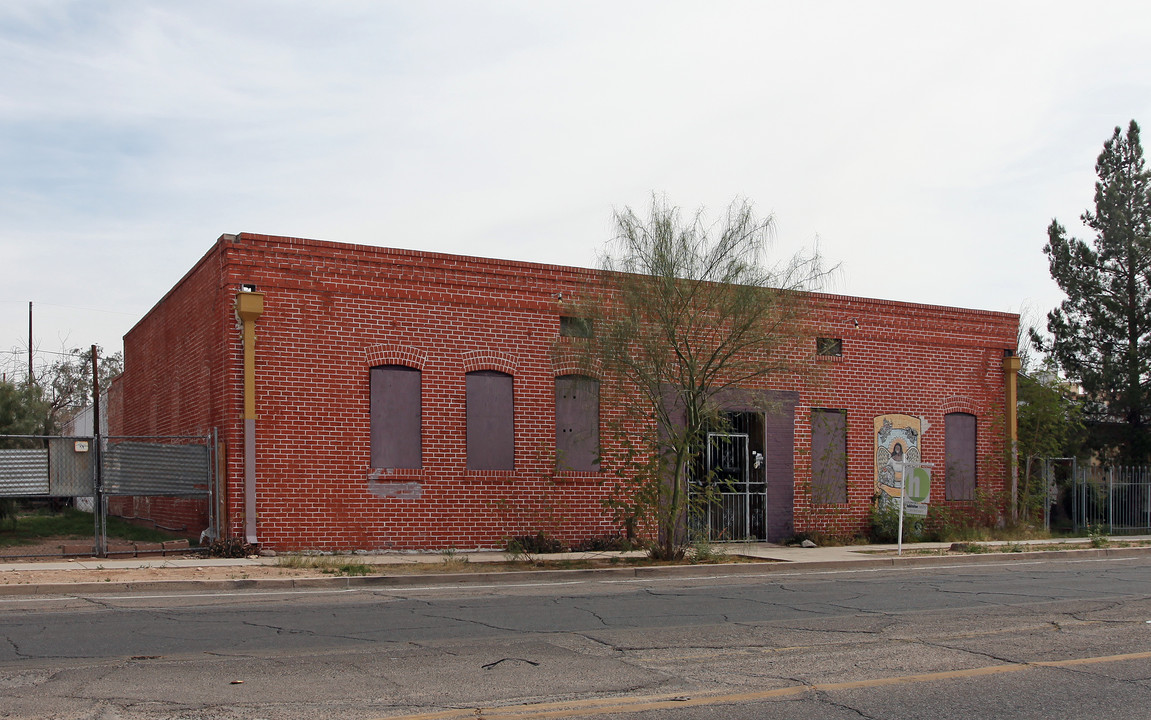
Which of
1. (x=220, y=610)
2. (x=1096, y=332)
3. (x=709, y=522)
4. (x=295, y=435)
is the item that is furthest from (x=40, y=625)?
(x=1096, y=332)

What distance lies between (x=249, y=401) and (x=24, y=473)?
360 cm

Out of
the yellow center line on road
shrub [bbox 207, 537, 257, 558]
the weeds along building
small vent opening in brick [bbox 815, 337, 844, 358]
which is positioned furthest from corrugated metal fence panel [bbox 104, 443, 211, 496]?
small vent opening in brick [bbox 815, 337, 844, 358]

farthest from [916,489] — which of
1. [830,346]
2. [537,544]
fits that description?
[537,544]

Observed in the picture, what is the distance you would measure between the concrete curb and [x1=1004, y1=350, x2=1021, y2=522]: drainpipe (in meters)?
4.14

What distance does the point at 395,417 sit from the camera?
17500 millimetres

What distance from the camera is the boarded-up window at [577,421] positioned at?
18828 millimetres

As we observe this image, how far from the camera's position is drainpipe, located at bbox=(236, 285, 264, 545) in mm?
16172

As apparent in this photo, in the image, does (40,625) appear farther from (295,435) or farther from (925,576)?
(925,576)

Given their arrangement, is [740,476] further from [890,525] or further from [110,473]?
[110,473]

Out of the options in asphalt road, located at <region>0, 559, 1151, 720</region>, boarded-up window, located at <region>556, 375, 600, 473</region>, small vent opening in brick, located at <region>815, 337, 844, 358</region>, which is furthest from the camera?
small vent opening in brick, located at <region>815, 337, 844, 358</region>

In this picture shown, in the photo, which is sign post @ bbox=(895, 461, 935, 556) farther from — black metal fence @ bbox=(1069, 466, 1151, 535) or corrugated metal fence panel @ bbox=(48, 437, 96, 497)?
corrugated metal fence panel @ bbox=(48, 437, 96, 497)

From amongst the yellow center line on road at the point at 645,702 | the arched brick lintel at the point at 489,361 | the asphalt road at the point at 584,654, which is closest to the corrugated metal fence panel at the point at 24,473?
the asphalt road at the point at 584,654

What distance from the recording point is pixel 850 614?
10.6m

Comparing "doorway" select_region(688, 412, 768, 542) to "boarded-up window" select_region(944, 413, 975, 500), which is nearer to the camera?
"doorway" select_region(688, 412, 768, 542)
